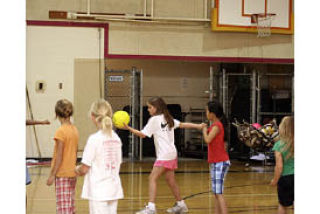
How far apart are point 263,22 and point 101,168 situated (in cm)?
1149

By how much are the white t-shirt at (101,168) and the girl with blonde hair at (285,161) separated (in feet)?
5.47

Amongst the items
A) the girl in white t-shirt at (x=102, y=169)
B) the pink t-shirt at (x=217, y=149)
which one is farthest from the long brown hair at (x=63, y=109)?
the pink t-shirt at (x=217, y=149)

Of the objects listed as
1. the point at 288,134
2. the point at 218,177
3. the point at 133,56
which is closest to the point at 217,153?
the point at 218,177

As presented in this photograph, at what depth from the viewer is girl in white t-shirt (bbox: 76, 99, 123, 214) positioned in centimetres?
523

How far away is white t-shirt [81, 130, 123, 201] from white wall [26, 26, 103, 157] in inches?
422

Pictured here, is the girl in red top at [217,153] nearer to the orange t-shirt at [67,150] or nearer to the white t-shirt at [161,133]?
the white t-shirt at [161,133]

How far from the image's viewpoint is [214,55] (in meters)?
16.4

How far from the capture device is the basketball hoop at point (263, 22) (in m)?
15.8

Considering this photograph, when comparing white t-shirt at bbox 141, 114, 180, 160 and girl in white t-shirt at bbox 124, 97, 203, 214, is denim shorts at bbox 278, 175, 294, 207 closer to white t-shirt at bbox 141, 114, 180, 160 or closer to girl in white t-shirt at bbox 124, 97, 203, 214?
girl in white t-shirt at bbox 124, 97, 203, 214
